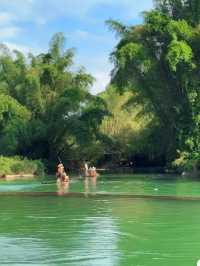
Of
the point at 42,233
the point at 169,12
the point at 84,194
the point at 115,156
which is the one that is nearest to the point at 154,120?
the point at 115,156

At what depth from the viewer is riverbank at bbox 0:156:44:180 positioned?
42281mm

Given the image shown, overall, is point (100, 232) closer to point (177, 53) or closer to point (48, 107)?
point (177, 53)

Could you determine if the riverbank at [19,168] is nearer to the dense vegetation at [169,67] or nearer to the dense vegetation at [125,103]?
the dense vegetation at [125,103]

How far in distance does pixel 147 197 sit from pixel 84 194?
3039 mm

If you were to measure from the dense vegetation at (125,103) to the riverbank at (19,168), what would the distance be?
2.99m

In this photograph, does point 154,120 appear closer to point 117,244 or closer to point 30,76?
point 30,76

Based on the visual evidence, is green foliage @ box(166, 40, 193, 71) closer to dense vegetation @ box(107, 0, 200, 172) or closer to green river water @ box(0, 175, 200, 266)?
dense vegetation @ box(107, 0, 200, 172)

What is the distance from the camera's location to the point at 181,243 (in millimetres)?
12164

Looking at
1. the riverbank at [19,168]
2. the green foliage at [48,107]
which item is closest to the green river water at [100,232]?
the riverbank at [19,168]

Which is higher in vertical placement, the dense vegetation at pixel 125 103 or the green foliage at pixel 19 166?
the dense vegetation at pixel 125 103

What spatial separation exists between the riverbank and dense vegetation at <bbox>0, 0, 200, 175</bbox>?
9.81ft

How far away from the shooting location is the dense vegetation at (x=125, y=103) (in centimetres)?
4219

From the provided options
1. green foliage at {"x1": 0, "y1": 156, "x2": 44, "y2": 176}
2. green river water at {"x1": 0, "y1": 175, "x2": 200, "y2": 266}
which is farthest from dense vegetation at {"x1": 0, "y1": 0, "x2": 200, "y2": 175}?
green river water at {"x1": 0, "y1": 175, "x2": 200, "y2": 266}

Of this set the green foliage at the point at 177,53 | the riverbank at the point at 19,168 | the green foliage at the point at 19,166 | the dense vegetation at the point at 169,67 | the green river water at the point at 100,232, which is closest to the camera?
the green river water at the point at 100,232
